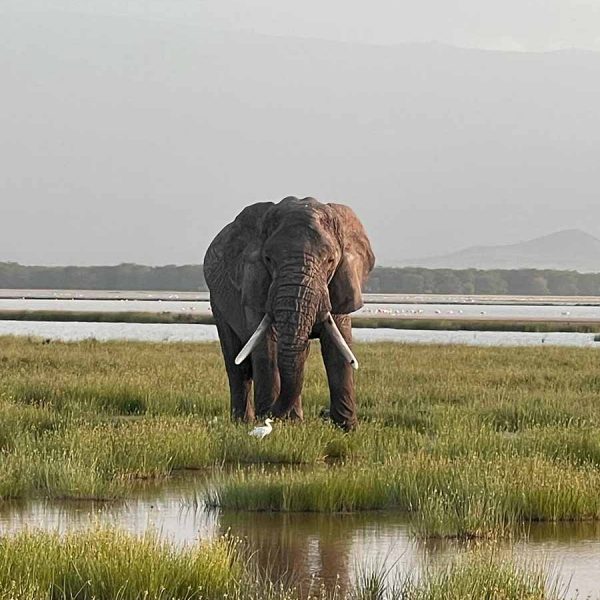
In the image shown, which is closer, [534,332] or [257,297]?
[257,297]

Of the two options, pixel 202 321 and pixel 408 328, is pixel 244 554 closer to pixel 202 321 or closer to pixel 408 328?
pixel 408 328

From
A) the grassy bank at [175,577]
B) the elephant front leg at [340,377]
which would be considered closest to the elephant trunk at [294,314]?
the elephant front leg at [340,377]

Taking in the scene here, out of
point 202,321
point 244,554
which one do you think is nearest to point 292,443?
point 244,554

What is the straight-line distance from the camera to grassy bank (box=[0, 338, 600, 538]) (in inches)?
449

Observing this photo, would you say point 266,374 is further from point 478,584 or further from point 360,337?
point 360,337

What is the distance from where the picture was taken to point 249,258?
15281 millimetres

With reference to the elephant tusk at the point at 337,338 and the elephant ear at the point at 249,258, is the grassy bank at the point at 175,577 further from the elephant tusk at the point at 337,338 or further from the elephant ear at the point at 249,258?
the elephant ear at the point at 249,258

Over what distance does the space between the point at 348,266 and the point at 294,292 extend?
1238 millimetres

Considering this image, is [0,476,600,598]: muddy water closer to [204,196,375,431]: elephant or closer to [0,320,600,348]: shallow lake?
[204,196,375,431]: elephant

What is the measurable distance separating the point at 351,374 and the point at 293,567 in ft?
20.2

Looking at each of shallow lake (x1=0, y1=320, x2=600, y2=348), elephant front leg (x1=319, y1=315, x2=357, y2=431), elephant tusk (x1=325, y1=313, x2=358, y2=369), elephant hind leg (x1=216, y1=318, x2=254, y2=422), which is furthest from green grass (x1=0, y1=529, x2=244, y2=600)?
shallow lake (x1=0, y1=320, x2=600, y2=348)

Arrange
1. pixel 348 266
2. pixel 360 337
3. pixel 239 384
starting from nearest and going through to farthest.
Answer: pixel 348 266 < pixel 239 384 < pixel 360 337

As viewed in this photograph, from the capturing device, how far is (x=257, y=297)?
14977 mm

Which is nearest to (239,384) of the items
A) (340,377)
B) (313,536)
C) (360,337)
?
(340,377)
